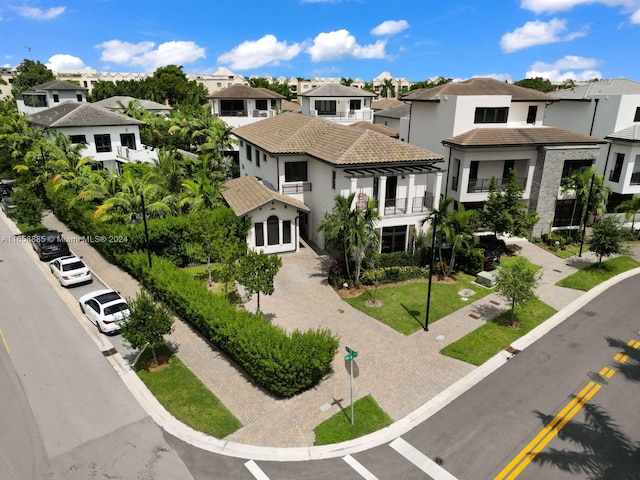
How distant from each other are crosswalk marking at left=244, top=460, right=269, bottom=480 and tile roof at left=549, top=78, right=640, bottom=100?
1561 inches

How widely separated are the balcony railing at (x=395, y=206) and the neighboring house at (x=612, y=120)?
732 inches

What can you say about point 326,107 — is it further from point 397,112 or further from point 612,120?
point 612,120

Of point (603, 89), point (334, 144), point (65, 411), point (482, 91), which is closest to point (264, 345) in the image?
point (65, 411)

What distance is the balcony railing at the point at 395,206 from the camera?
88.8 feet

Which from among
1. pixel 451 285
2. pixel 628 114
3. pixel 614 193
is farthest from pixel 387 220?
pixel 628 114

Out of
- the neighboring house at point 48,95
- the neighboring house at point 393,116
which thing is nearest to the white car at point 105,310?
the neighboring house at point 393,116

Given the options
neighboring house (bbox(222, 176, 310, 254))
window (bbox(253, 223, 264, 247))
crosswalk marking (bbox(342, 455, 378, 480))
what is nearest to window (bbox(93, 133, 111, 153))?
neighboring house (bbox(222, 176, 310, 254))

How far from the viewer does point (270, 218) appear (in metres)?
28.0

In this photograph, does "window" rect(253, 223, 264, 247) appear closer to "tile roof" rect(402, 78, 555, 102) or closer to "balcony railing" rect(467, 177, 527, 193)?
"balcony railing" rect(467, 177, 527, 193)

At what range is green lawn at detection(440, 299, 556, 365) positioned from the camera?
18656 millimetres

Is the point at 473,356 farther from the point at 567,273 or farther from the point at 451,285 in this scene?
the point at 567,273

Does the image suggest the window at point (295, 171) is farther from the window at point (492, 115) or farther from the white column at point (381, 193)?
the window at point (492, 115)

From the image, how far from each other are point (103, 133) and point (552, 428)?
44488mm

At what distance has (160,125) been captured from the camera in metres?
50.4
